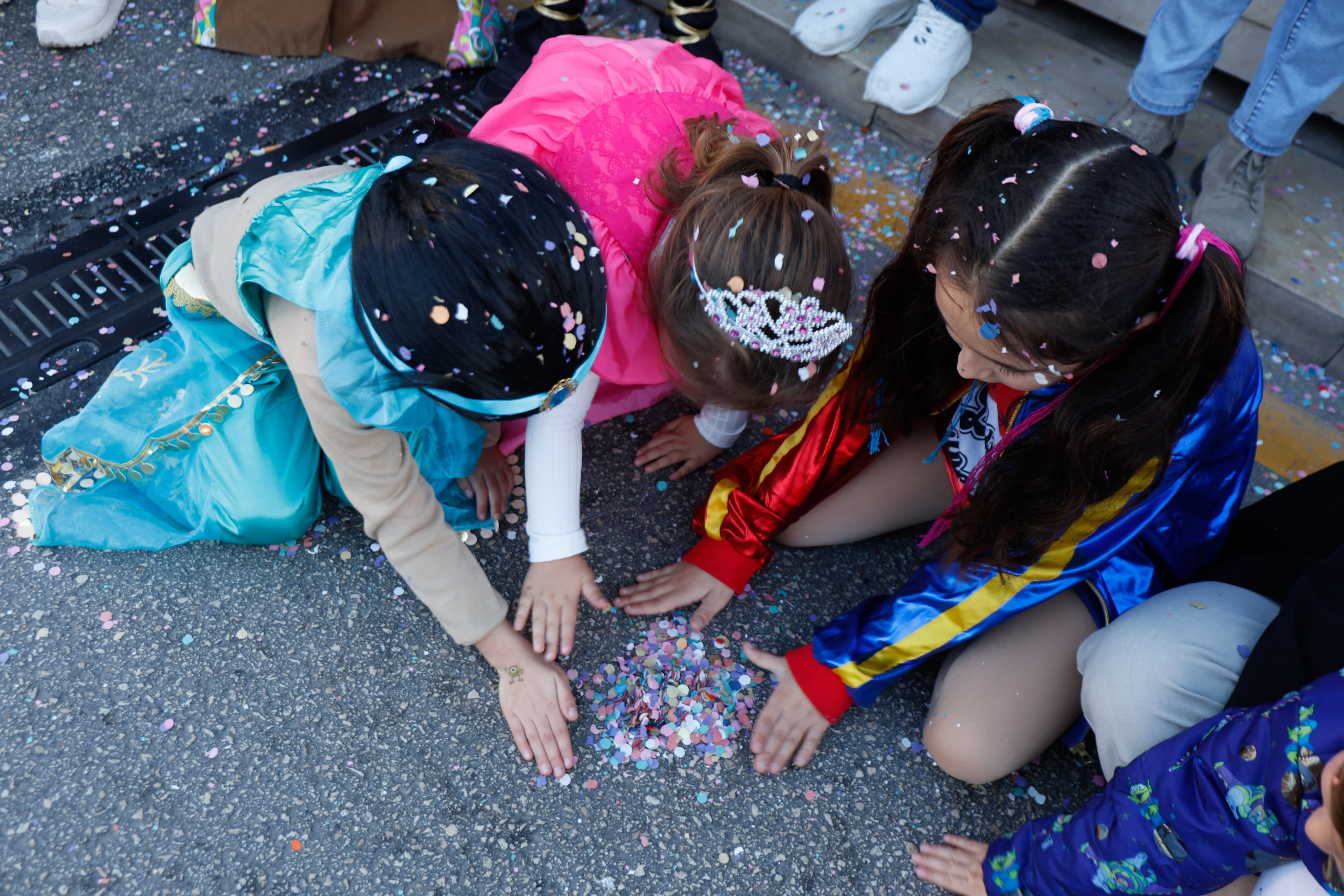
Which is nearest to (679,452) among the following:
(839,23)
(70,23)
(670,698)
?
(670,698)

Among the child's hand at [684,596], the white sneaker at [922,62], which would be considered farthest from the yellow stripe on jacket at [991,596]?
the white sneaker at [922,62]

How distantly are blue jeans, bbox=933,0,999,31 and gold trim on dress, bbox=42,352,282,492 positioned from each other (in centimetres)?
172

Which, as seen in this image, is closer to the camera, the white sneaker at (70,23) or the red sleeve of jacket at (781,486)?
the red sleeve of jacket at (781,486)

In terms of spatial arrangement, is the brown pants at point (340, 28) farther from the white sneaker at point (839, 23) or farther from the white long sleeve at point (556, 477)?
the white long sleeve at point (556, 477)

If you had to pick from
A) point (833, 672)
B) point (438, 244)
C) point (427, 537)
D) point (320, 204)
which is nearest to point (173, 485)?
point (427, 537)

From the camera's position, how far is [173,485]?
4.54 ft

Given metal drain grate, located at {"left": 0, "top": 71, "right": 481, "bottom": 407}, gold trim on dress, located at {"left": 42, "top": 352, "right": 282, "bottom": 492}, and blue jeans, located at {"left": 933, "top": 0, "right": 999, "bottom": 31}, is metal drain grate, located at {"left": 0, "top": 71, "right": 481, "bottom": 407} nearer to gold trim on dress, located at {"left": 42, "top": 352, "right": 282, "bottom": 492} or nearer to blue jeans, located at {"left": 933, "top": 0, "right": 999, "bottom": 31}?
gold trim on dress, located at {"left": 42, "top": 352, "right": 282, "bottom": 492}

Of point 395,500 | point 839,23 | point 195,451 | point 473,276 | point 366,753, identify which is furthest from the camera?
point 839,23

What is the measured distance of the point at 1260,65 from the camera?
1.74 m

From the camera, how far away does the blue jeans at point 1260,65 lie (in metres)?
1.62

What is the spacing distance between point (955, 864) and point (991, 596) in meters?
0.39

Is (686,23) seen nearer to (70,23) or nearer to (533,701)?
(70,23)

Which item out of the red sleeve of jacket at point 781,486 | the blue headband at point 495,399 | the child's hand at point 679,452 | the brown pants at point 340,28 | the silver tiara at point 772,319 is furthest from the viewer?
the brown pants at point 340,28

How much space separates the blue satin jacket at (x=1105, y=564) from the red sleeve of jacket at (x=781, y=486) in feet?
0.61
